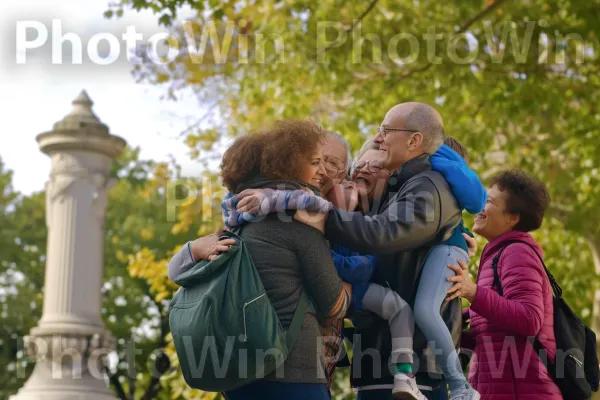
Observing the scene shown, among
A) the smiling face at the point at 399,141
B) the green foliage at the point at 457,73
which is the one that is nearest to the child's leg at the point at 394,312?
the smiling face at the point at 399,141

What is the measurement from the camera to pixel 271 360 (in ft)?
9.95

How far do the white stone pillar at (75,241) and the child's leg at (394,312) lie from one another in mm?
13233

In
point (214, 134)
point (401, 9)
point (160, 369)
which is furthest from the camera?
point (160, 369)

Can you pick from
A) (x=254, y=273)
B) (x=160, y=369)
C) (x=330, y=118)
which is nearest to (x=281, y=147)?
(x=254, y=273)

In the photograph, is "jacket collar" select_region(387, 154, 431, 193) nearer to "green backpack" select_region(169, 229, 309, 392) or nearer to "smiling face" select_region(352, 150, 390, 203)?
"smiling face" select_region(352, 150, 390, 203)

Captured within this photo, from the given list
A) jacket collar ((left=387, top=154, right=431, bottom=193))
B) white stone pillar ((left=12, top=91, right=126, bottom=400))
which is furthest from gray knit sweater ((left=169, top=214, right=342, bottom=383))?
white stone pillar ((left=12, top=91, right=126, bottom=400))

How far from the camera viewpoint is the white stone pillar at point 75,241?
15.9m

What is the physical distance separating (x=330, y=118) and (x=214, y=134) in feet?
7.55

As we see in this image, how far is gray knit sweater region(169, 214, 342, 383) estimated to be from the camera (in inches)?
123

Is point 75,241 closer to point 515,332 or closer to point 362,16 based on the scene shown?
point 362,16

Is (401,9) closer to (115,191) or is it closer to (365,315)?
(365,315)

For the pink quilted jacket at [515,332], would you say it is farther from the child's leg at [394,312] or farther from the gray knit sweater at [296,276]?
the gray knit sweater at [296,276]

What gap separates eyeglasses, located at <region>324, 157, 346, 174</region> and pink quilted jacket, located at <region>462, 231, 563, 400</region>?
32.4 inches

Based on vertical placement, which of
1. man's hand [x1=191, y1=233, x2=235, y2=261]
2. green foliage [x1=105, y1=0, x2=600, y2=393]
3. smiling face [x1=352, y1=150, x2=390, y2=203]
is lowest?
man's hand [x1=191, y1=233, x2=235, y2=261]
